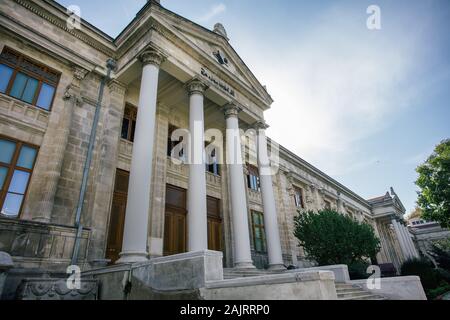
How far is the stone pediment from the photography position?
34.0 ft

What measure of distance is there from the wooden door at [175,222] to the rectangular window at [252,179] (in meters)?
6.04

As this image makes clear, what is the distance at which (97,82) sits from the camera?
1027 centimetres

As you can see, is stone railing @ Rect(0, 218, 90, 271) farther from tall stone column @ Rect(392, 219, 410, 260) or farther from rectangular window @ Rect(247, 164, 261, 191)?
tall stone column @ Rect(392, 219, 410, 260)

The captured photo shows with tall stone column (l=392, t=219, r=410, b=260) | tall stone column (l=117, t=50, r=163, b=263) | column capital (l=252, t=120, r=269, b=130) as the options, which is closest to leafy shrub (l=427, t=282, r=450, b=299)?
column capital (l=252, t=120, r=269, b=130)

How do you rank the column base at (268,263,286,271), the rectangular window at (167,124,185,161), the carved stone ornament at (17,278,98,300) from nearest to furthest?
1. the carved stone ornament at (17,278,98,300)
2. the column base at (268,263,286,271)
3. the rectangular window at (167,124,185,161)

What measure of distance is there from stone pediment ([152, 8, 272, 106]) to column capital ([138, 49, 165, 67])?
1277mm

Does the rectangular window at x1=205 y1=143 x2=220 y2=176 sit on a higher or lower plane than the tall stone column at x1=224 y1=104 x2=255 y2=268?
higher

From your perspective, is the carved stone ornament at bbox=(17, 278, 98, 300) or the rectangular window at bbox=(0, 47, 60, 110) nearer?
the carved stone ornament at bbox=(17, 278, 98, 300)

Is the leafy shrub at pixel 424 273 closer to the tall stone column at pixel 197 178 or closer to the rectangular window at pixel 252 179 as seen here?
the rectangular window at pixel 252 179

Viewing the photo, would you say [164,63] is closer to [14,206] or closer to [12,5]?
[12,5]

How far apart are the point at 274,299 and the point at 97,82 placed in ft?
32.5

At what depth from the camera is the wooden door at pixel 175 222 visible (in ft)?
35.9

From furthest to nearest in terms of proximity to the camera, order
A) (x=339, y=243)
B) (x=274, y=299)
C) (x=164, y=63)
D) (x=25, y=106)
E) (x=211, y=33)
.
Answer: (x=211, y=33), (x=339, y=243), (x=164, y=63), (x=25, y=106), (x=274, y=299)
